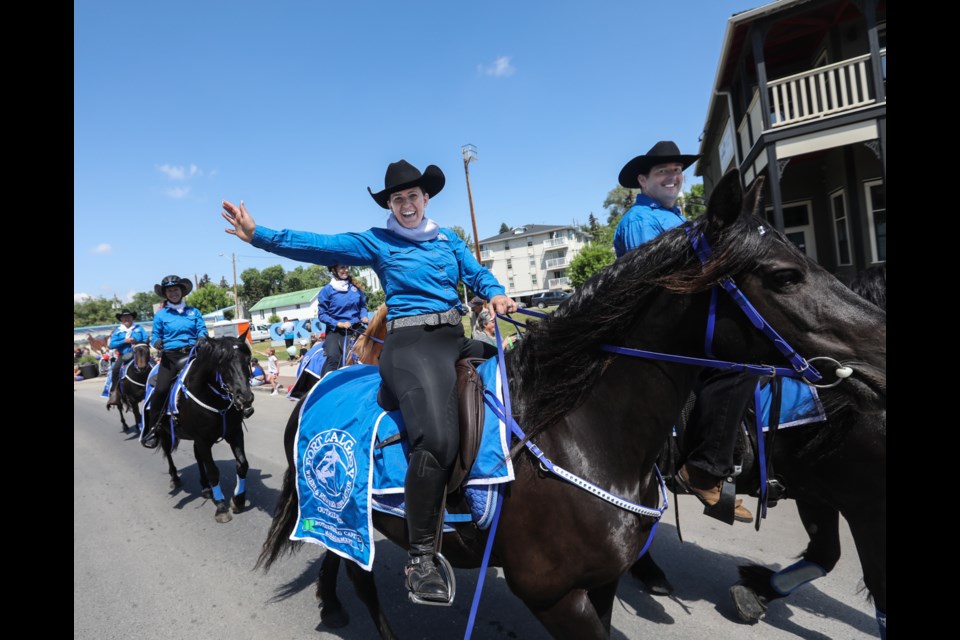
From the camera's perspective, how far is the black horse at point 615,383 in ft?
5.88

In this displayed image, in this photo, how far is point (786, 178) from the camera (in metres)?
13.9

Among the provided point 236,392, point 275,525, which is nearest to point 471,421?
point 275,525

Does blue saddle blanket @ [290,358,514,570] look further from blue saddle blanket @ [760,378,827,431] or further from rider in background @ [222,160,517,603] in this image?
blue saddle blanket @ [760,378,827,431]

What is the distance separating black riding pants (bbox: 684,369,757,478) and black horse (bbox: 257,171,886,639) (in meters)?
0.58

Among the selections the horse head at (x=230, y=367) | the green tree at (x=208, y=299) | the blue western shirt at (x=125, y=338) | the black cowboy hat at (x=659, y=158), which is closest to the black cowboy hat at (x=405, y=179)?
the black cowboy hat at (x=659, y=158)

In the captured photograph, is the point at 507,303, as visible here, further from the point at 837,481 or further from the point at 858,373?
the point at 837,481

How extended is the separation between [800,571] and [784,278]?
2.37 metres

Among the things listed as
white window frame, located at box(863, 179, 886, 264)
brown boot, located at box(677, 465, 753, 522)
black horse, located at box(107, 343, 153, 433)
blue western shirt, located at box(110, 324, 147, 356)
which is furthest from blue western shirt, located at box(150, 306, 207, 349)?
white window frame, located at box(863, 179, 886, 264)

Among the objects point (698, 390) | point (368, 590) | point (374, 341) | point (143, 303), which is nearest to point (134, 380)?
point (374, 341)

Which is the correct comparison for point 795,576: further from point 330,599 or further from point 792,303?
point 330,599

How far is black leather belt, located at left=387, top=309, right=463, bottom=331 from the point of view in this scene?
8.90 ft

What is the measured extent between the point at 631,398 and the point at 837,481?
1.49 m
